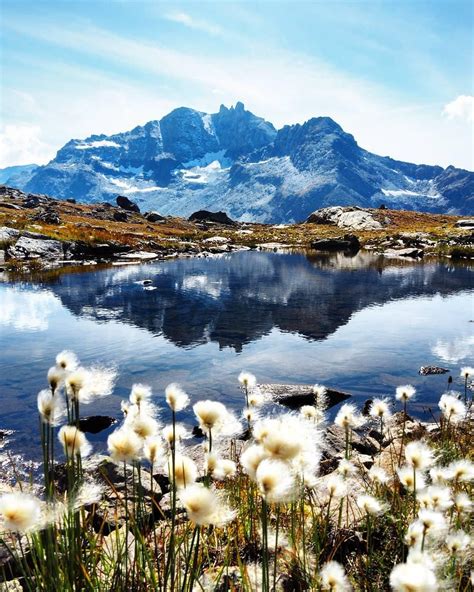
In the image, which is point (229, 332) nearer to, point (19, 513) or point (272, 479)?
point (19, 513)

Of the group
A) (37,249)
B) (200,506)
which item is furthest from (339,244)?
(200,506)

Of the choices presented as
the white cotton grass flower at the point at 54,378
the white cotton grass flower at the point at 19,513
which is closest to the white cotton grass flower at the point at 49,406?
the white cotton grass flower at the point at 54,378

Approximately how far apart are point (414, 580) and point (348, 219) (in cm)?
17054

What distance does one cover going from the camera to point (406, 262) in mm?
70312

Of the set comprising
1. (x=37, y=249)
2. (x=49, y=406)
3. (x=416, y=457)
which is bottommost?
(x=416, y=457)

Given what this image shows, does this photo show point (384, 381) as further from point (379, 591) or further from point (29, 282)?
point (29, 282)

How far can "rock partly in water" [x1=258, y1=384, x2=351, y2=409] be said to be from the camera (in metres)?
16.9

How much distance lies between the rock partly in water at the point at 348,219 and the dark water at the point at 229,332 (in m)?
108

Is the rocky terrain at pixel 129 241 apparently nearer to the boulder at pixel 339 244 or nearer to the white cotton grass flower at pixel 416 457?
the boulder at pixel 339 244

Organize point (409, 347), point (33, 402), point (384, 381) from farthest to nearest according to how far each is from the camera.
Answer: point (409, 347) → point (384, 381) → point (33, 402)

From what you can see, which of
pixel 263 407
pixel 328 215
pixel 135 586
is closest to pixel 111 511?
pixel 135 586

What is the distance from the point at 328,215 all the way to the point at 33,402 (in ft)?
569

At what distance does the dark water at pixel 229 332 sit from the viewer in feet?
61.9

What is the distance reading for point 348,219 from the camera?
16612 cm
